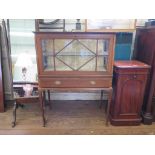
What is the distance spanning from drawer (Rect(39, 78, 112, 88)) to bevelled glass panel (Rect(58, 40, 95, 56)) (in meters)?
0.30

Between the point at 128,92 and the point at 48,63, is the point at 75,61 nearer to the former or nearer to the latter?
the point at 48,63

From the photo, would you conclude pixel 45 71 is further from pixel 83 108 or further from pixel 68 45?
pixel 83 108

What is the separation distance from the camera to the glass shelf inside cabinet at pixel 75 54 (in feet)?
6.13

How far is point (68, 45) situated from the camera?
1.89 m

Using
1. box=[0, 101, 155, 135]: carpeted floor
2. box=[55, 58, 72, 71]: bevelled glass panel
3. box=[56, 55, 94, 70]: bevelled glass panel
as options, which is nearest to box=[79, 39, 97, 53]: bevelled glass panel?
box=[56, 55, 94, 70]: bevelled glass panel

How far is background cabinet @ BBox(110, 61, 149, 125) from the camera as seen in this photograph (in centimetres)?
194

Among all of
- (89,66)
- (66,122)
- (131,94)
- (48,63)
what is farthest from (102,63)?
(66,122)

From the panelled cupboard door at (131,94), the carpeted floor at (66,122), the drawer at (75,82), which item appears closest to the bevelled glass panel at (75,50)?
the drawer at (75,82)

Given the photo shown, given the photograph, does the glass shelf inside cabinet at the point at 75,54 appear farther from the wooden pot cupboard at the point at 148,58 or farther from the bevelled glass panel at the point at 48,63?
the wooden pot cupboard at the point at 148,58

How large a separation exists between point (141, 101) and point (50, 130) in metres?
1.16

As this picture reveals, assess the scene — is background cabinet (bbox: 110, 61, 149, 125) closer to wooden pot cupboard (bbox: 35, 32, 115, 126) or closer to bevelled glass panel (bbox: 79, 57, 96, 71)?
wooden pot cupboard (bbox: 35, 32, 115, 126)

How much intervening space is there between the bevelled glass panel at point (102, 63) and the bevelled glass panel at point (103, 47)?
0.06 meters

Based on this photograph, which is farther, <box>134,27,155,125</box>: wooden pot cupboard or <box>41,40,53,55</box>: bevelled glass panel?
<box>134,27,155,125</box>: wooden pot cupboard
